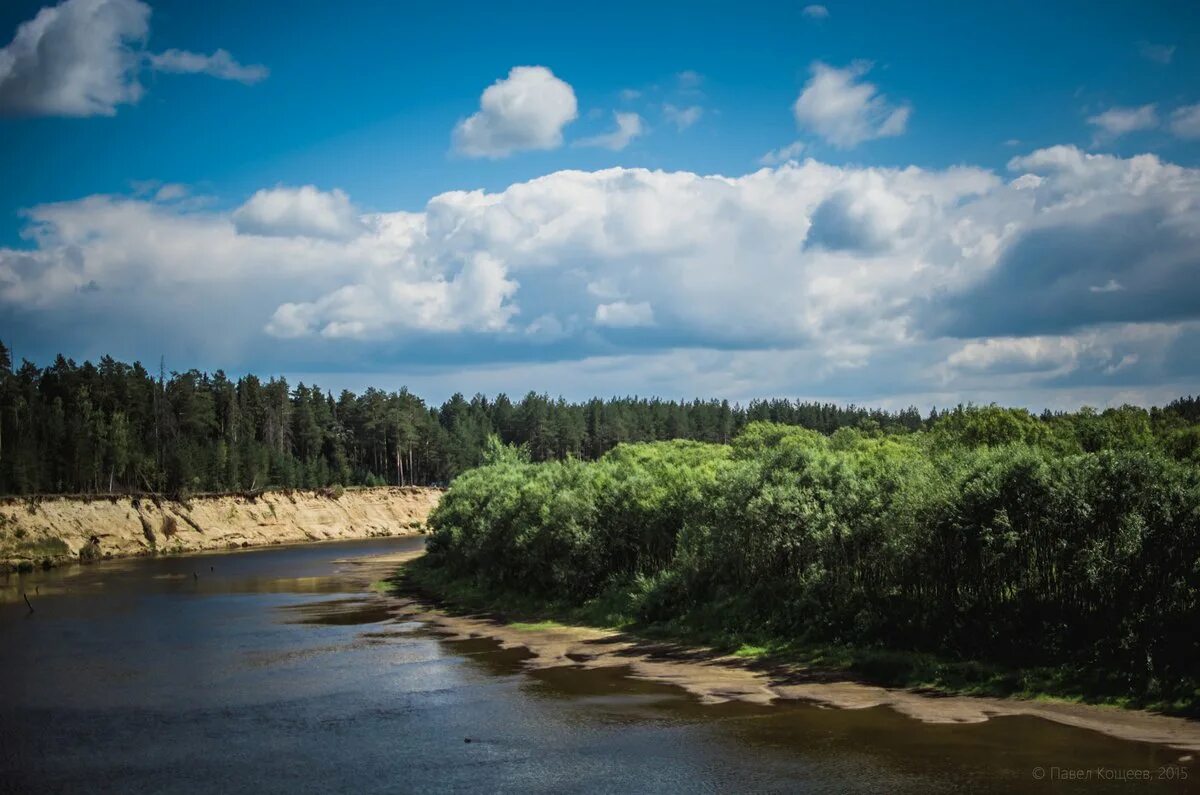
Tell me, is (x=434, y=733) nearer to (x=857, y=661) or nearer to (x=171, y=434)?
(x=857, y=661)

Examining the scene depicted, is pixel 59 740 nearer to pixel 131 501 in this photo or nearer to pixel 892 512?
pixel 892 512

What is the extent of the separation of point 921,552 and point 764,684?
346 inches

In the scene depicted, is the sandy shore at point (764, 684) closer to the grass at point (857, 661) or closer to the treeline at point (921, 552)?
the grass at point (857, 661)

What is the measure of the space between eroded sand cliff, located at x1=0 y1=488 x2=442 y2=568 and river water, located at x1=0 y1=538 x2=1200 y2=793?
64644 mm

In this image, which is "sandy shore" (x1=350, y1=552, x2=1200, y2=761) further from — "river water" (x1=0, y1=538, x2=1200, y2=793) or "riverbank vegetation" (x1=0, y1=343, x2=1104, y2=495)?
"riverbank vegetation" (x1=0, y1=343, x2=1104, y2=495)

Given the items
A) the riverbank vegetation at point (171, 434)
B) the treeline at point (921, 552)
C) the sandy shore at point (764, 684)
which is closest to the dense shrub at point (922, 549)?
the treeline at point (921, 552)

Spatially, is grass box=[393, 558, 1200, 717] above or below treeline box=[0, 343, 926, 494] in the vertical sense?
below

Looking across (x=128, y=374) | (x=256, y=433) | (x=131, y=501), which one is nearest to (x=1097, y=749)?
(x=131, y=501)

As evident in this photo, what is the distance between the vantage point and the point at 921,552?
39531 mm

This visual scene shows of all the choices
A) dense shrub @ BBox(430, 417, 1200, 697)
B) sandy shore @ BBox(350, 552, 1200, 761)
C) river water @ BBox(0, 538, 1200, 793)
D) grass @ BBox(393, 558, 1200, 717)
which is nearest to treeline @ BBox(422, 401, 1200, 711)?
dense shrub @ BBox(430, 417, 1200, 697)

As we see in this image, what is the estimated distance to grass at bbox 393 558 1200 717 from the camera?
32.2 metres

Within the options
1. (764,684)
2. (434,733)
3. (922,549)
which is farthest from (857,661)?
(434,733)

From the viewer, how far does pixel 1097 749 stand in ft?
88.1

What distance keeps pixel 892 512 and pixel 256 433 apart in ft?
565
